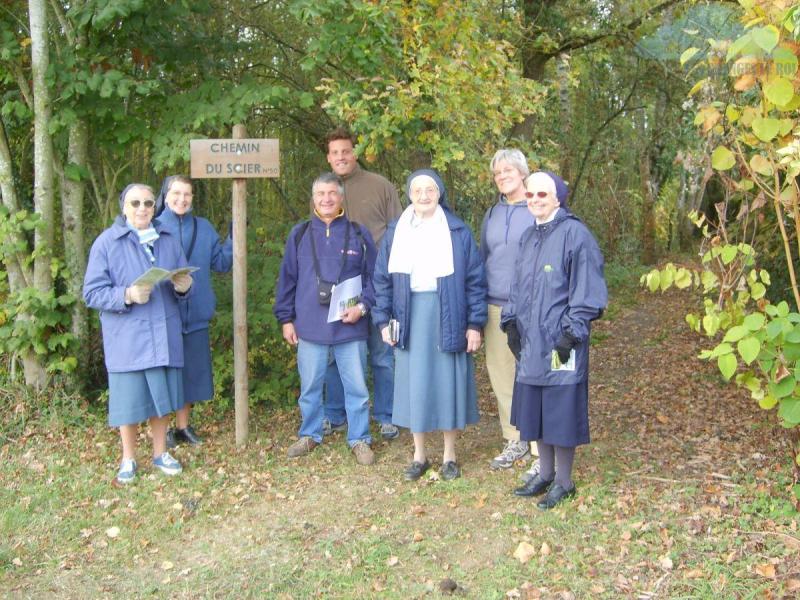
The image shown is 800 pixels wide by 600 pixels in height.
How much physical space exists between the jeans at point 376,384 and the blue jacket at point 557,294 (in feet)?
5.28

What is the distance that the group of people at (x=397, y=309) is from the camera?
4.50 meters

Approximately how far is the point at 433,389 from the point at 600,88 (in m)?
12.6

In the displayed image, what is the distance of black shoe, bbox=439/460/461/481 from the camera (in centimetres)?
522

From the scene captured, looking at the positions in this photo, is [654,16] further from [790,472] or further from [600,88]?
[790,472]

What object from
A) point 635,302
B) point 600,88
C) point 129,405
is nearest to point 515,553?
point 129,405

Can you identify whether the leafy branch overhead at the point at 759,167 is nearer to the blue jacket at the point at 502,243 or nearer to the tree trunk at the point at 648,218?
the blue jacket at the point at 502,243

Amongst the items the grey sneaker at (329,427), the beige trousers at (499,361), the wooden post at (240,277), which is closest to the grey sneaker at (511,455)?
the beige trousers at (499,361)

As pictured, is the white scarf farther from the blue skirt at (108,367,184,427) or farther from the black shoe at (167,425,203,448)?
the black shoe at (167,425,203,448)

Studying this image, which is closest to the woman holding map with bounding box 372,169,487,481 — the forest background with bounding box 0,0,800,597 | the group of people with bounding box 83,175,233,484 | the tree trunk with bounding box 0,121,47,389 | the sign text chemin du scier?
the forest background with bounding box 0,0,800,597

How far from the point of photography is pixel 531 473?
16.7 feet

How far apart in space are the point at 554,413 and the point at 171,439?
307cm

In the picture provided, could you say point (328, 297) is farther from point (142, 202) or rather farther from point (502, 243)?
point (142, 202)

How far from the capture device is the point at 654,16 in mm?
12258

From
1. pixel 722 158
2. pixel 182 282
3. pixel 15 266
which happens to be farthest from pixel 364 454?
pixel 15 266
